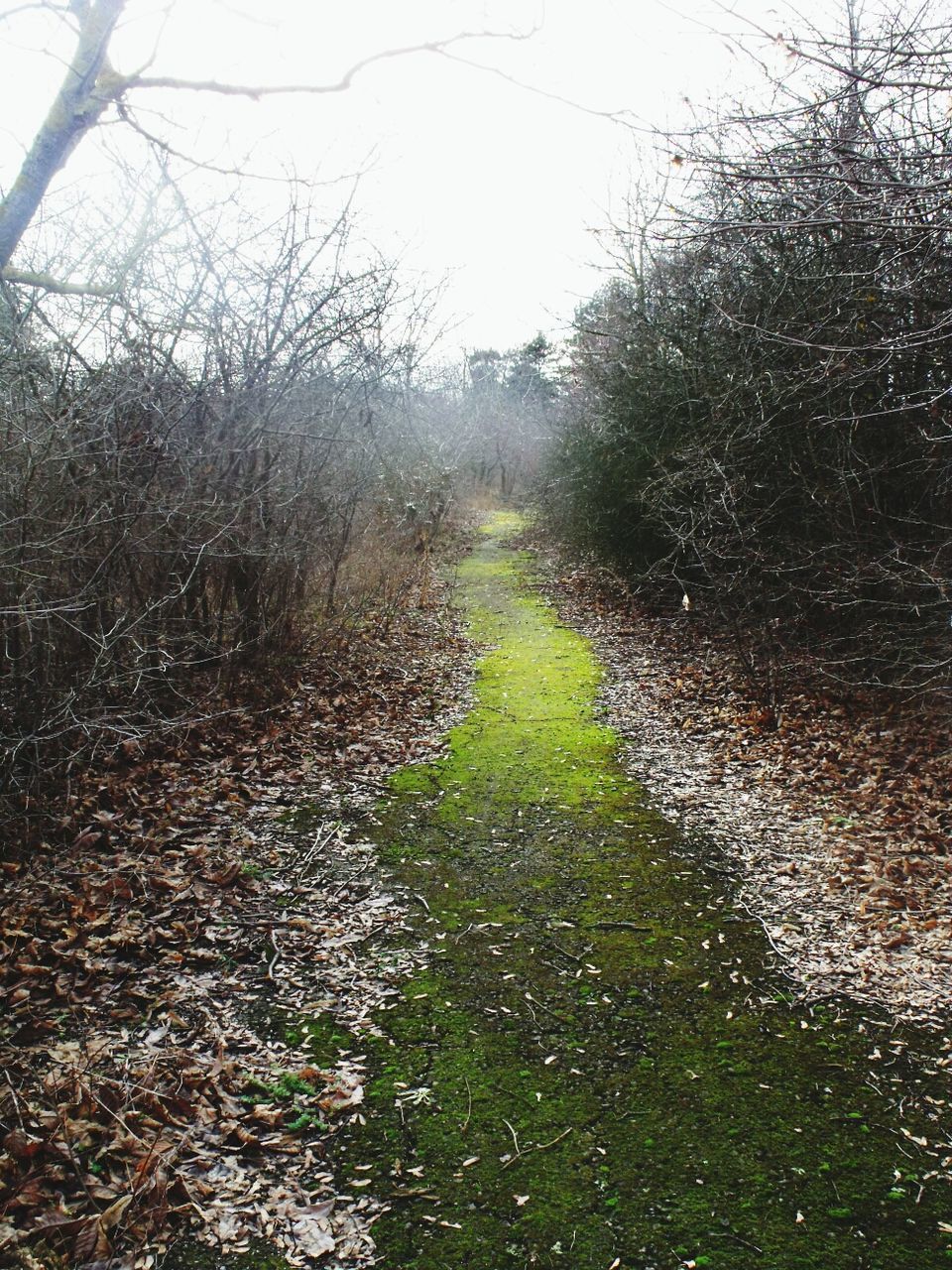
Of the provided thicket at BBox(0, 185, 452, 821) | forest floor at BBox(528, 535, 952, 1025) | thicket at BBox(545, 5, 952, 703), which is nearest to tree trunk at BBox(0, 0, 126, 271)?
thicket at BBox(0, 185, 452, 821)

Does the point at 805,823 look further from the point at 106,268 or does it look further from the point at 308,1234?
the point at 106,268

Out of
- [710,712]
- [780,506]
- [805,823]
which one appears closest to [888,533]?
[780,506]

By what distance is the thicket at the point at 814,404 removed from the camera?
20.8ft

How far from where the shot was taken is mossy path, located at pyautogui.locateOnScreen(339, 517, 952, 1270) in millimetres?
3029

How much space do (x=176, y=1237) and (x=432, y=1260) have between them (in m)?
0.92

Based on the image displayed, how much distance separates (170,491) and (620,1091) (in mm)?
5719

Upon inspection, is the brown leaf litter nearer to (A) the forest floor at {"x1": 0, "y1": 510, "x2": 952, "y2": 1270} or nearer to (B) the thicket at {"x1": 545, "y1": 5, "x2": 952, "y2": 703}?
(A) the forest floor at {"x1": 0, "y1": 510, "x2": 952, "y2": 1270}

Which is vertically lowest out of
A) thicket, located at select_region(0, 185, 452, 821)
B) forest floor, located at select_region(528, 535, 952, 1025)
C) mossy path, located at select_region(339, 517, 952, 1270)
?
mossy path, located at select_region(339, 517, 952, 1270)

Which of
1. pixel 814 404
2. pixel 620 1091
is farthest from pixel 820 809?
pixel 814 404

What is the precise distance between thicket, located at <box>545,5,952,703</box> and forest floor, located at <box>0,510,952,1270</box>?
151 cm

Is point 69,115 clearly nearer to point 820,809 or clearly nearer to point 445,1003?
point 445,1003

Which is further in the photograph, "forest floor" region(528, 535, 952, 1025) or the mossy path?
"forest floor" region(528, 535, 952, 1025)

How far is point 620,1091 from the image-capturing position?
3.72 meters

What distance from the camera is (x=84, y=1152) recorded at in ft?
10.4
